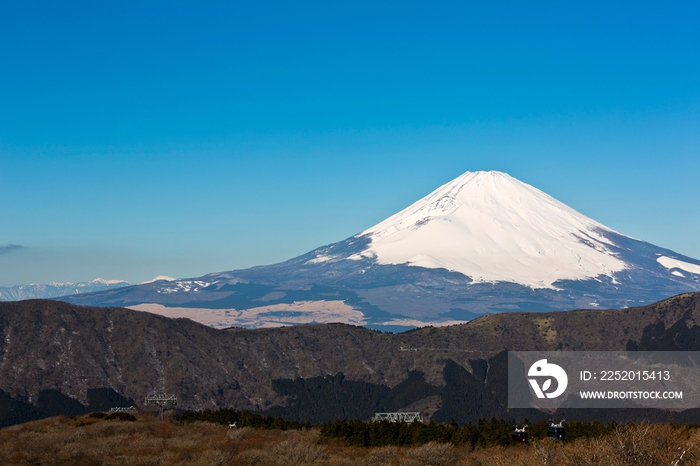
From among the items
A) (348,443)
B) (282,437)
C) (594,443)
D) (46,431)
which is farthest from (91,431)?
(594,443)

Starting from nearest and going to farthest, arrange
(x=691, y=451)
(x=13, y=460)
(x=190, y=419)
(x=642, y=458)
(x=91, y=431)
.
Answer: (x=642, y=458)
(x=691, y=451)
(x=13, y=460)
(x=91, y=431)
(x=190, y=419)

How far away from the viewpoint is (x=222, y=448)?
94.4 meters

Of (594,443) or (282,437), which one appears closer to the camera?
(594,443)

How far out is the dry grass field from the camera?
56097 mm

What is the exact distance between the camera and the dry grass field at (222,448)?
56097 millimetres

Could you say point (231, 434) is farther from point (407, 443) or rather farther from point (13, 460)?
point (13, 460)

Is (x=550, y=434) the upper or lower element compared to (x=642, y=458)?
lower

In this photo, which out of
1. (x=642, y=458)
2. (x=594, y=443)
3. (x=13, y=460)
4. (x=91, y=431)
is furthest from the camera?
(x=91, y=431)

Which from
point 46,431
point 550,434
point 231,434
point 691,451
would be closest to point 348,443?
point 231,434

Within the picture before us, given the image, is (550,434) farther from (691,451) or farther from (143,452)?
(143,452)

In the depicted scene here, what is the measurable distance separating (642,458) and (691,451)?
10790 mm

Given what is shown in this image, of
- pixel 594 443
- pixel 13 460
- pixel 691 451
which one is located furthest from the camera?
pixel 13 460

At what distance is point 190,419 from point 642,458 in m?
107

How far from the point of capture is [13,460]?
264ft
